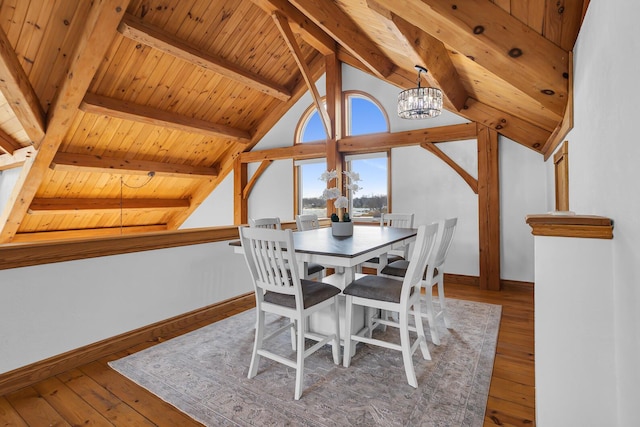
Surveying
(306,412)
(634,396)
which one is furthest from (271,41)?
(634,396)

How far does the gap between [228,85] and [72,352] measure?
13.7 feet

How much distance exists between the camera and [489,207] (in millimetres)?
4262

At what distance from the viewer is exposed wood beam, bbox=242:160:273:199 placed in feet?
20.9

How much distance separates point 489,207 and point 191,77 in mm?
4445

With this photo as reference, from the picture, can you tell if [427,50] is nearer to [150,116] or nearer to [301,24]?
[301,24]

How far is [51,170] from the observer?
4754mm

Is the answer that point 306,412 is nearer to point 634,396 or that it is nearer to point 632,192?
point 634,396

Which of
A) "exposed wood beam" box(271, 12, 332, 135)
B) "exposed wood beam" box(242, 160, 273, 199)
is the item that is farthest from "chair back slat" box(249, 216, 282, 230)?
"exposed wood beam" box(242, 160, 273, 199)

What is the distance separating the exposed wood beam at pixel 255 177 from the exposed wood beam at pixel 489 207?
3.72m

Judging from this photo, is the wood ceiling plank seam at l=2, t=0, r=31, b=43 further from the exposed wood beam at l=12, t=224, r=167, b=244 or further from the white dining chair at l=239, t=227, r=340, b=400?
the white dining chair at l=239, t=227, r=340, b=400

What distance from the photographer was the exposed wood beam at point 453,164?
440 cm

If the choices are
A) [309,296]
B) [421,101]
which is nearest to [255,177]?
[421,101]

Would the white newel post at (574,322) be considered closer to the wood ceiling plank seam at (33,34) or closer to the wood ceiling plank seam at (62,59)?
the wood ceiling plank seam at (62,59)

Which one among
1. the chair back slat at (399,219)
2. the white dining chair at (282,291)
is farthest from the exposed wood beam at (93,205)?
the white dining chair at (282,291)
